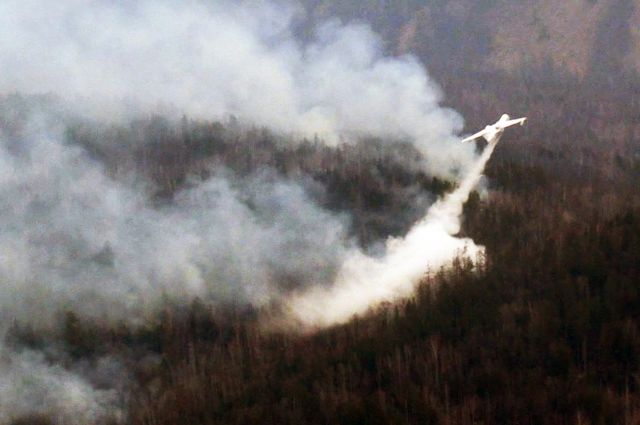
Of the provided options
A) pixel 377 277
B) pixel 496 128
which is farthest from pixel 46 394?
pixel 496 128

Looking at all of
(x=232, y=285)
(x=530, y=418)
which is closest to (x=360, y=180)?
(x=232, y=285)

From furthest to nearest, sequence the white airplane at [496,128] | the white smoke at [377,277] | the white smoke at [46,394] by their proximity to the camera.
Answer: the white smoke at [377,277] → the white airplane at [496,128] → the white smoke at [46,394]

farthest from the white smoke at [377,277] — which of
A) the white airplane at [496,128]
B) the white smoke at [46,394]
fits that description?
the white smoke at [46,394]

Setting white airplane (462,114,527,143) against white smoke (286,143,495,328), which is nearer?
white airplane (462,114,527,143)

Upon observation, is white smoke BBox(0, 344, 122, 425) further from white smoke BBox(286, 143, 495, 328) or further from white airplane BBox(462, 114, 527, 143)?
white airplane BBox(462, 114, 527, 143)

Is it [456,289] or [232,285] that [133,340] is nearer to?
[232,285]

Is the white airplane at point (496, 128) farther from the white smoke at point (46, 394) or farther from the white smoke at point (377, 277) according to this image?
the white smoke at point (46, 394)

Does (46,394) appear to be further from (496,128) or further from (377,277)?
(496,128)

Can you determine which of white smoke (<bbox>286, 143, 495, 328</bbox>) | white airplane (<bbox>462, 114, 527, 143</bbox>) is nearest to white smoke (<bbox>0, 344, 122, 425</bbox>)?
white smoke (<bbox>286, 143, 495, 328</bbox>)
